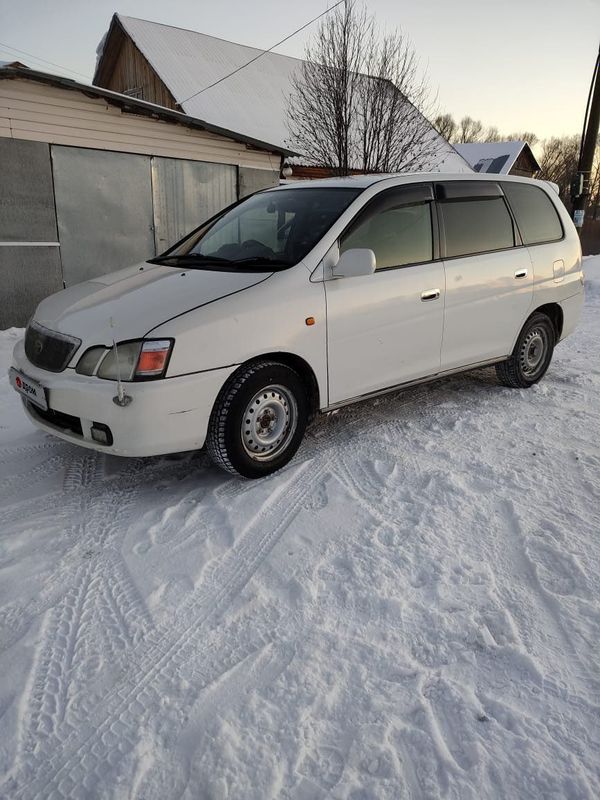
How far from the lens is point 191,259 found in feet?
14.5

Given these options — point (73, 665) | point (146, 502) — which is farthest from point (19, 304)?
point (73, 665)

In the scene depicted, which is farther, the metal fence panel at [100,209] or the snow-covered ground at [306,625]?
the metal fence panel at [100,209]

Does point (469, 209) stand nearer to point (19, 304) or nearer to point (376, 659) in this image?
point (376, 659)

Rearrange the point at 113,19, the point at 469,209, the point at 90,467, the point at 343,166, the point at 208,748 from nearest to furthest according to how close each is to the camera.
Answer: the point at 208,748, the point at 90,467, the point at 469,209, the point at 343,166, the point at 113,19

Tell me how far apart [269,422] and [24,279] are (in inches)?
259

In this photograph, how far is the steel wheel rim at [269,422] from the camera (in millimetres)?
3709

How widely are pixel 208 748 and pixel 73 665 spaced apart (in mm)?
704

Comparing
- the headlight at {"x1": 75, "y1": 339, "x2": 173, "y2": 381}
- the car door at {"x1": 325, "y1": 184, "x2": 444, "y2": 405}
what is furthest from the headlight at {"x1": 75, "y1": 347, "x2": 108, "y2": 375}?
the car door at {"x1": 325, "y1": 184, "x2": 444, "y2": 405}

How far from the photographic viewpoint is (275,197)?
187 inches

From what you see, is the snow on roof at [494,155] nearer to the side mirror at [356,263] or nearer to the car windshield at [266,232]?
the car windshield at [266,232]

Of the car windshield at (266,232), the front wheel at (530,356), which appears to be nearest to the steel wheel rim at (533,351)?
the front wheel at (530,356)

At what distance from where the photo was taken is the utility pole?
38.1 ft

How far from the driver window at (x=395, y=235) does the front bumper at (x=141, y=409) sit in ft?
4.64

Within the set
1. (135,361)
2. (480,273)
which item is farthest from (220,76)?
(135,361)
